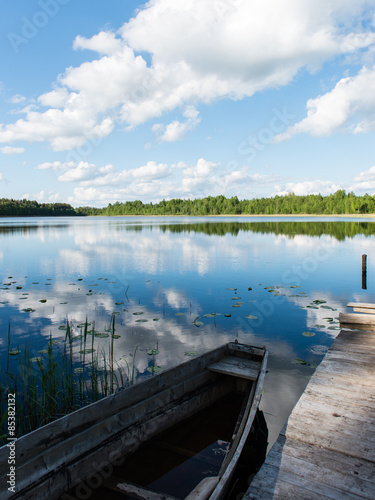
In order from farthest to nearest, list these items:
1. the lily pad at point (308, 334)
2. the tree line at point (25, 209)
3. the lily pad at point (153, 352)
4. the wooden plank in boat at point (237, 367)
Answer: the tree line at point (25, 209) → the lily pad at point (308, 334) → the lily pad at point (153, 352) → the wooden plank in boat at point (237, 367)

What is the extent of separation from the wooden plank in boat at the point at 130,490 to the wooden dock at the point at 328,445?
1.12 meters

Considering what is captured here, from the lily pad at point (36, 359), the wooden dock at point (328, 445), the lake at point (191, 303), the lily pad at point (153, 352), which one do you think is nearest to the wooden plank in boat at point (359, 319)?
the lake at point (191, 303)

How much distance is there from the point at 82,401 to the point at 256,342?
4539mm

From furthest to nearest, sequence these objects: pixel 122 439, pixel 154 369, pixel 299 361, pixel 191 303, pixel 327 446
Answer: pixel 191 303, pixel 299 361, pixel 154 369, pixel 122 439, pixel 327 446

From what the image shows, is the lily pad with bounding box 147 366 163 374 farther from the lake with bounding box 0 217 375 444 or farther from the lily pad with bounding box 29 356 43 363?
the lily pad with bounding box 29 356 43 363

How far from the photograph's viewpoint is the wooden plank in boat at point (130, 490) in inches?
135

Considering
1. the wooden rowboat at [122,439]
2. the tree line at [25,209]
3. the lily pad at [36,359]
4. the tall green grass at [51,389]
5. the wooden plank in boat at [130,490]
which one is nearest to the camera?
the wooden rowboat at [122,439]

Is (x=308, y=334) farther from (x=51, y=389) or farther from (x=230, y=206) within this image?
(x=230, y=206)

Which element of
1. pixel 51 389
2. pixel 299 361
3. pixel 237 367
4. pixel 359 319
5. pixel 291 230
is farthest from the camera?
pixel 291 230

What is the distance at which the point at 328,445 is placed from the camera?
3520 millimetres

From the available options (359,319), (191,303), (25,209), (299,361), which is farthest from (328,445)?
(25,209)

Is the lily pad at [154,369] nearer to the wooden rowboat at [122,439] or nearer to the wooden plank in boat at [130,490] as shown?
the wooden rowboat at [122,439]

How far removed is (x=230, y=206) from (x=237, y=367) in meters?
153

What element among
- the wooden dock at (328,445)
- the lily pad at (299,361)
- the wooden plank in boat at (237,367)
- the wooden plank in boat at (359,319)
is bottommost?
the lily pad at (299,361)
